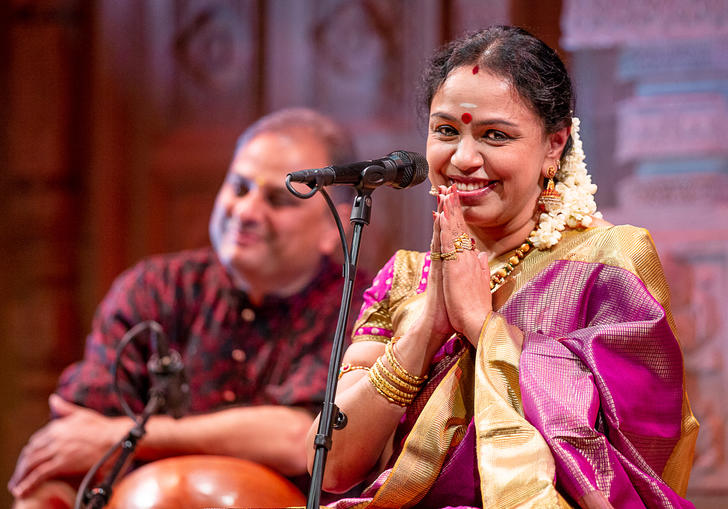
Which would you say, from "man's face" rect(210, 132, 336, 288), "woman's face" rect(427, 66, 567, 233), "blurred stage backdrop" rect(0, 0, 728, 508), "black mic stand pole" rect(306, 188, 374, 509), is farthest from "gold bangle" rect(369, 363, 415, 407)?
"blurred stage backdrop" rect(0, 0, 728, 508)

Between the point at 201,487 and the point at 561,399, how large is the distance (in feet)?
4.41

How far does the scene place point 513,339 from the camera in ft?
6.57

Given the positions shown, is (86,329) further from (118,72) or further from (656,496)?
(656,496)

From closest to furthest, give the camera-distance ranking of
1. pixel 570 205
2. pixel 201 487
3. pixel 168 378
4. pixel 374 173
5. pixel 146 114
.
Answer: pixel 374 173 < pixel 570 205 < pixel 201 487 < pixel 168 378 < pixel 146 114

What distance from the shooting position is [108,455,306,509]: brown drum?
9.14 ft

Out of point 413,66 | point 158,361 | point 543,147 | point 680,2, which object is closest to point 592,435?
point 543,147

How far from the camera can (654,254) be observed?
6.92 ft

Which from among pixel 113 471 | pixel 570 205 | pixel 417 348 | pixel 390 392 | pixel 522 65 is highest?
pixel 522 65

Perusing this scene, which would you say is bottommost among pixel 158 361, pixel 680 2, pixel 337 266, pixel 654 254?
pixel 158 361

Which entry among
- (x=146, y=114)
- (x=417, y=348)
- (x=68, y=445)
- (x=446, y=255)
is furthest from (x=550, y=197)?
(x=146, y=114)

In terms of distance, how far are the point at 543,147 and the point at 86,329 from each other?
3.20 metres

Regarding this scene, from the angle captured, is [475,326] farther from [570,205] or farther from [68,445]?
[68,445]

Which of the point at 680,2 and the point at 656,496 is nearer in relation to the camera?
the point at 656,496

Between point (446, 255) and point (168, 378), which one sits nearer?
point (446, 255)
